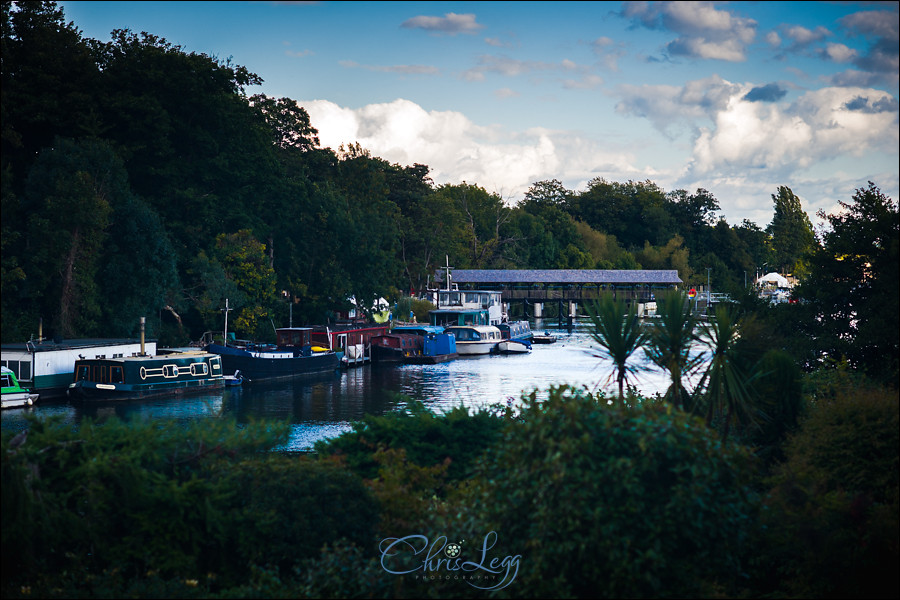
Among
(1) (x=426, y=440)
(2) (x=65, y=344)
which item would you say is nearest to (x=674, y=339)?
Result: (1) (x=426, y=440)

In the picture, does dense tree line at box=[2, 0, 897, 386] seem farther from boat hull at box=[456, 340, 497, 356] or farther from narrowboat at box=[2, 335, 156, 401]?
boat hull at box=[456, 340, 497, 356]

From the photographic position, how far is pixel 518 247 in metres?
131

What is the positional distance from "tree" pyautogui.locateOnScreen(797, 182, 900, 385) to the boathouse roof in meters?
73.4

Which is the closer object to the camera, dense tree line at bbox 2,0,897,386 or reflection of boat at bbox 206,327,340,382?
dense tree line at bbox 2,0,897,386

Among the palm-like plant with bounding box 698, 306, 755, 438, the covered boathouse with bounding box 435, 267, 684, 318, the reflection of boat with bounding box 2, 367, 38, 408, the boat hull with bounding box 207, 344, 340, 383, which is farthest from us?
the covered boathouse with bounding box 435, 267, 684, 318

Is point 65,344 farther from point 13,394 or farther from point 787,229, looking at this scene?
point 787,229

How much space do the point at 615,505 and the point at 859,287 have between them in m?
19.0

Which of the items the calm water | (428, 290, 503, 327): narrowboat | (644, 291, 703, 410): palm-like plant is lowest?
the calm water

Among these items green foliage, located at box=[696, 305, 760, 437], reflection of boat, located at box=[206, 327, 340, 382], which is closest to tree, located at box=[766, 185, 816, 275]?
reflection of boat, located at box=[206, 327, 340, 382]

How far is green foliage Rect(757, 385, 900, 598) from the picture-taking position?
34.8 feet

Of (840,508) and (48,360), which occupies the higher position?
(48,360)

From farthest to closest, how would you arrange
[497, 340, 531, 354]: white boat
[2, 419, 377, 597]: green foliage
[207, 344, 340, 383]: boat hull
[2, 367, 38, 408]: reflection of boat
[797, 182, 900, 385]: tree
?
[497, 340, 531, 354]: white boat, [207, 344, 340, 383]: boat hull, [2, 367, 38, 408]: reflection of boat, [797, 182, 900, 385]: tree, [2, 419, 377, 597]: green foliage

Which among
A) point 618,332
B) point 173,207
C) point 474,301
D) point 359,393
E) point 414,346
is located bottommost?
point 359,393

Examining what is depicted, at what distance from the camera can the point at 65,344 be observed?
40.9 m
